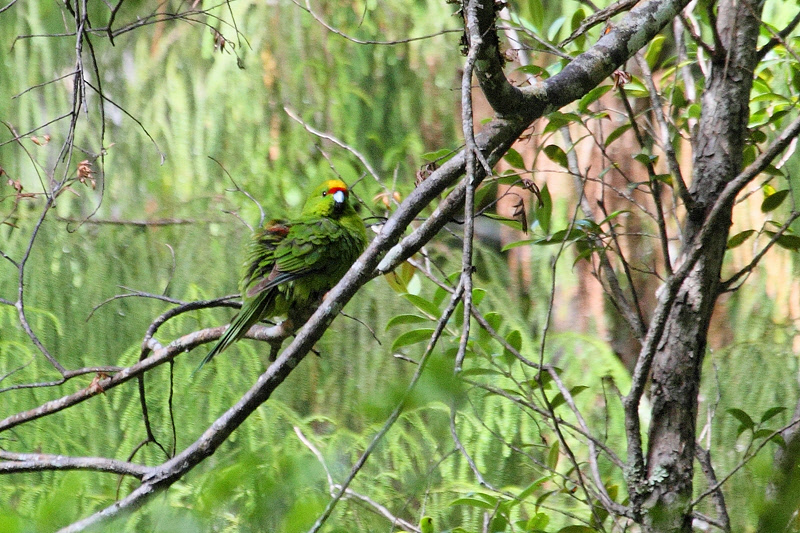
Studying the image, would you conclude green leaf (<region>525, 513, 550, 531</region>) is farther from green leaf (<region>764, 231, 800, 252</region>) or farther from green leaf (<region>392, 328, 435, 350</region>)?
green leaf (<region>764, 231, 800, 252</region>)

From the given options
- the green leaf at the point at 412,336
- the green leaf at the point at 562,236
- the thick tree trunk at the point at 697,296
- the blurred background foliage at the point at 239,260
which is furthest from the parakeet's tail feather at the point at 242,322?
the thick tree trunk at the point at 697,296

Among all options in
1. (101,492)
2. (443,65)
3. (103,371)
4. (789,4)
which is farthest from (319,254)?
(789,4)

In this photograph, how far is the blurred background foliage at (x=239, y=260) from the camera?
2.33 meters

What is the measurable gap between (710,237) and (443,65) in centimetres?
209

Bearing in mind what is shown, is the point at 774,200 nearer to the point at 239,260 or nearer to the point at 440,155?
the point at 440,155

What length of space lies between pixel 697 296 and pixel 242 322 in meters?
1.11

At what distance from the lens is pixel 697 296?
1.41m

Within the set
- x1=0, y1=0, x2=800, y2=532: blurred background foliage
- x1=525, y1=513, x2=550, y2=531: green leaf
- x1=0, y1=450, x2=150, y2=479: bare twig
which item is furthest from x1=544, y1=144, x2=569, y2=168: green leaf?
x1=0, y1=450, x2=150, y2=479: bare twig

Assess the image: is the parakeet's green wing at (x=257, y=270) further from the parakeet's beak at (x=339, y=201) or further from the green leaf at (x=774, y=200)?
the green leaf at (x=774, y=200)

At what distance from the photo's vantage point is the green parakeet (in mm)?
2142

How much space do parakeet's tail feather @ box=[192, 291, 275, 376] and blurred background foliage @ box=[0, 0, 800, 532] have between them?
31cm

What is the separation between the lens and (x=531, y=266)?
3.13 m

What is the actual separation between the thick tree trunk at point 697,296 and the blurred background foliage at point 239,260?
531 millimetres

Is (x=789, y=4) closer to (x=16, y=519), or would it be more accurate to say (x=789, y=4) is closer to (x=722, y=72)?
(x=722, y=72)
